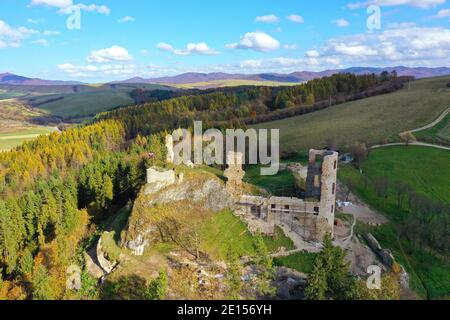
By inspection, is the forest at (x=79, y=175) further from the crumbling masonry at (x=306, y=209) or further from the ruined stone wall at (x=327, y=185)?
the ruined stone wall at (x=327, y=185)

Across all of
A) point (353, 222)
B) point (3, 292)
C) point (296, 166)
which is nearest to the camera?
point (3, 292)

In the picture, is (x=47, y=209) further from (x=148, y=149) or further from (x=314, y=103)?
(x=314, y=103)

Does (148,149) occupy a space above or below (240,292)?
above

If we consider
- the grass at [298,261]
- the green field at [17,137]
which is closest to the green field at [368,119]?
the grass at [298,261]

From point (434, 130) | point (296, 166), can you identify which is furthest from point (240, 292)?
point (434, 130)

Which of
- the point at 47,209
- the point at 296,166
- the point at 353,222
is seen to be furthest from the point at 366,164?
the point at 47,209
